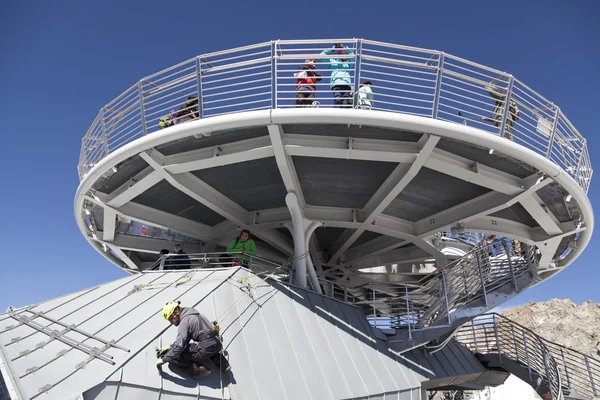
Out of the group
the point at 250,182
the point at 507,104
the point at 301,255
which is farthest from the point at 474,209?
the point at 250,182

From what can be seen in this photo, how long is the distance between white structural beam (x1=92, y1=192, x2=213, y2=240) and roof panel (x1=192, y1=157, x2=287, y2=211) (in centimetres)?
247

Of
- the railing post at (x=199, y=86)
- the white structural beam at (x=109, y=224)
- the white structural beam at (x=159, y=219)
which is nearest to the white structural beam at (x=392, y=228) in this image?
the white structural beam at (x=159, y=219)

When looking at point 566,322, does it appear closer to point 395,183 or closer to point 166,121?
point 395,183

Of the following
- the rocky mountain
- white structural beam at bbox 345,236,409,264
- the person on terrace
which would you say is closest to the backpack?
the person on terrace

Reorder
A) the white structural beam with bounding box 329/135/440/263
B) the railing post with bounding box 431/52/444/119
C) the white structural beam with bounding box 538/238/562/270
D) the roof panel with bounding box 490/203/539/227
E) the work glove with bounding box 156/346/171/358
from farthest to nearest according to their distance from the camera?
the white structural beam with bounding box 538/238/562/270 < the roof panel with bounding box 490/203/539/227 < the white structural beam with bounding box 329/135/440/263 < the railing post with bounding box 431/52/444/119 < the work glove with bounding box 156/346/171/358

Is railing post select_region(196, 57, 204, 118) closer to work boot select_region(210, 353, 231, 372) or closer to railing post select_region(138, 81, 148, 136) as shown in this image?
railing post select_region(138, 81, 148, 136)

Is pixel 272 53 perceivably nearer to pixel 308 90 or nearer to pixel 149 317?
pixel 308 90

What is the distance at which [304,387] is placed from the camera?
29.8 feet

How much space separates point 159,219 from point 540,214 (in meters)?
11.9

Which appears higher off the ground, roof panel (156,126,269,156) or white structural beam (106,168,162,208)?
roof panel (156,126,269,156)

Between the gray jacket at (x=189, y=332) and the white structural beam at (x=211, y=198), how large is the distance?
5.52 m

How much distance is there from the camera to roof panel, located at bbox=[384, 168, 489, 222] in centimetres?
1266

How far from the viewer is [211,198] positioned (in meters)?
14.0

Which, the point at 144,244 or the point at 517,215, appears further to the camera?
the point at 144,244
